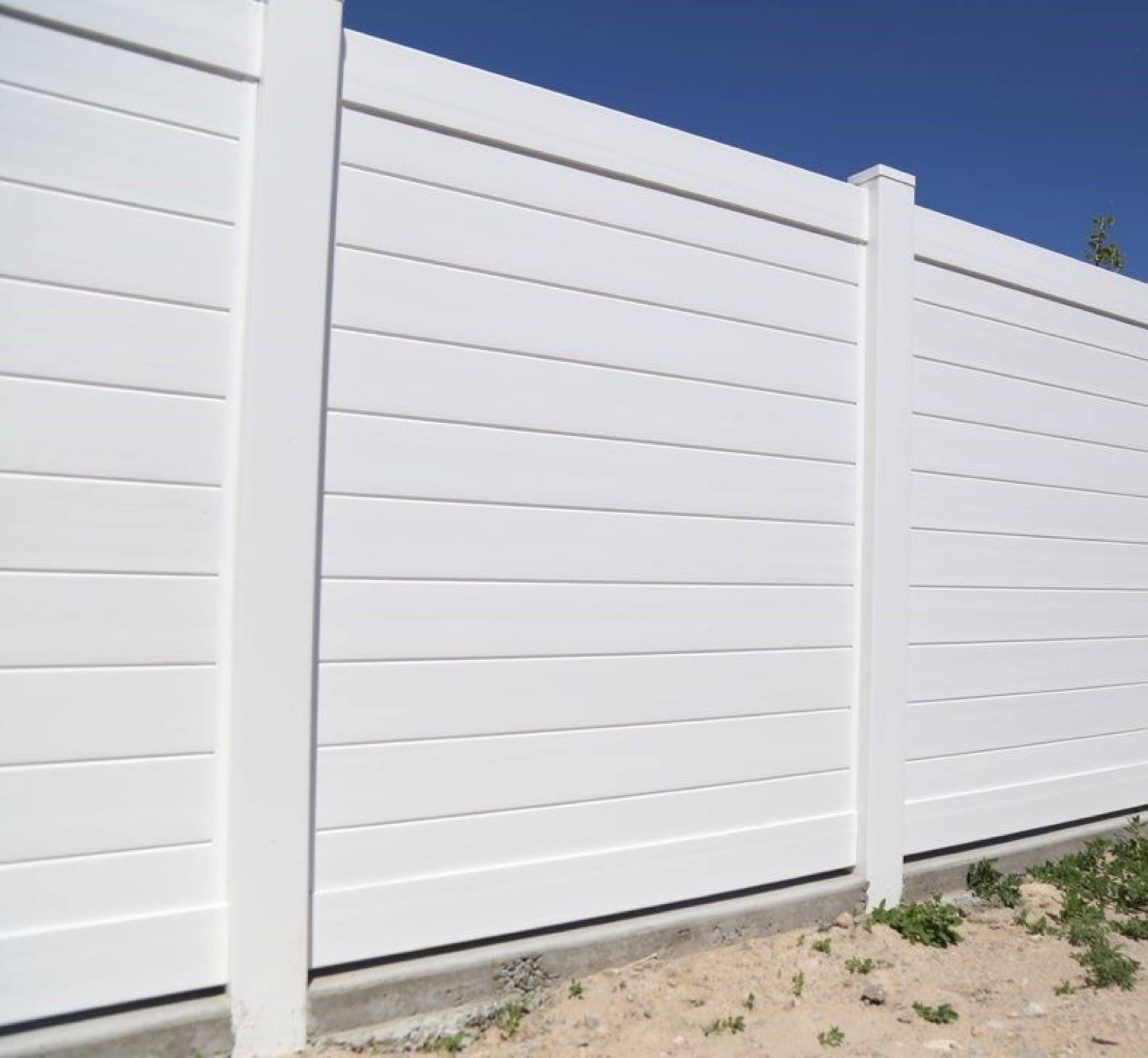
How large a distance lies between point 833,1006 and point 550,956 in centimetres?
94

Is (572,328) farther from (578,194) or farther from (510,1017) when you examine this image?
(510,1017)

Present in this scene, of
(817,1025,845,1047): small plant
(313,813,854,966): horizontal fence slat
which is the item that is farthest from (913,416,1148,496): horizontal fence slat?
(817,1025,845,1047): small plant

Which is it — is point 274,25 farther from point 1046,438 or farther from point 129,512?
point 1046,438

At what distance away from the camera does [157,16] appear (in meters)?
2.86

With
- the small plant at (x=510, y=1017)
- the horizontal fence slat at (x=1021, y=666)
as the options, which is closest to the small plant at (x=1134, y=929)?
the horizontal fence slat at (x=1021, y=666)

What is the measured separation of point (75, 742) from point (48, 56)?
1.71 m

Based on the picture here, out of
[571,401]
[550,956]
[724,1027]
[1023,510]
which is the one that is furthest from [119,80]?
[1023,510]

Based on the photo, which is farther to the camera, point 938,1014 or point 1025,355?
point 1025,355

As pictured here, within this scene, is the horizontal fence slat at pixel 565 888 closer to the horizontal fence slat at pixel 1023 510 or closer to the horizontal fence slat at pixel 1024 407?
the horizontal fence slat at pixel 1023 510

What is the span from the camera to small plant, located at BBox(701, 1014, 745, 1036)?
329 cm

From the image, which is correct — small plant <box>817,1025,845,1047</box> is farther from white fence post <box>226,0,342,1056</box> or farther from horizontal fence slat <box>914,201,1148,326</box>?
horizontal fence slat <box>914,201,1148,326</box>

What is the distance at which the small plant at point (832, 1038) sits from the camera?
10.7 ft

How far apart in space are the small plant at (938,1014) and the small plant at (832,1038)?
32 centimetres

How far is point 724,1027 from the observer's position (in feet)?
10.9
